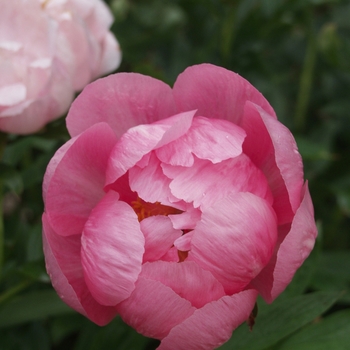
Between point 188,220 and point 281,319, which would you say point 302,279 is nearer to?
point 281,319

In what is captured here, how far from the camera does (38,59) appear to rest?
679 mm

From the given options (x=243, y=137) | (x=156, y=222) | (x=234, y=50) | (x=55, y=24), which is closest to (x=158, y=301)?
(x=156, y=222)

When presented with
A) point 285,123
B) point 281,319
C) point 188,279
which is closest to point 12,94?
point 188,279

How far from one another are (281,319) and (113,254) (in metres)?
0.25

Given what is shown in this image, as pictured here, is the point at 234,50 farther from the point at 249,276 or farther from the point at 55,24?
the point at 249,276

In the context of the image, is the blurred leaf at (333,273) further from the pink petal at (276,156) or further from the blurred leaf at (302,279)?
the pink petal at (276,156)

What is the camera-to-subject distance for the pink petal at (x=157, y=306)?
51 centimetres

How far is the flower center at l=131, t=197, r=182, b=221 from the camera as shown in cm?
60

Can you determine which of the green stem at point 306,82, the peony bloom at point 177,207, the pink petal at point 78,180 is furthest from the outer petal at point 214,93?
the green stem at point 306,82

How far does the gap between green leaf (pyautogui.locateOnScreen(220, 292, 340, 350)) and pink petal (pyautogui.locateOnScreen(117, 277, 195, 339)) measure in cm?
17

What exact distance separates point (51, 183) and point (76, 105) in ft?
0.33

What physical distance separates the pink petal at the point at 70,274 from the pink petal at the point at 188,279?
0.27 ft

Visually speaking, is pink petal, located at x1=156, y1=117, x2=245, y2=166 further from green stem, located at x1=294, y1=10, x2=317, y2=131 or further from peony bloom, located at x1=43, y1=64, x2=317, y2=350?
green stem, located at x1=294, y1=10, x2=317, y2=131

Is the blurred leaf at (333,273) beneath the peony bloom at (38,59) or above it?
beneath
